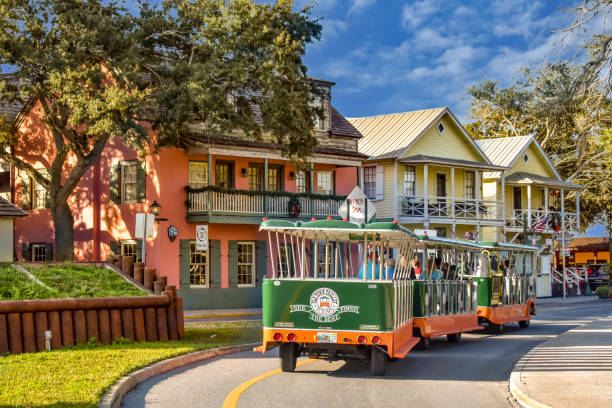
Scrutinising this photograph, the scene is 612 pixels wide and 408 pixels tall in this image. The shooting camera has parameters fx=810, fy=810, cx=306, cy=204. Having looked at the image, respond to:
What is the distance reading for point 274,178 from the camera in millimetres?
37438

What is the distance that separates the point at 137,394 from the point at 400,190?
33.1m

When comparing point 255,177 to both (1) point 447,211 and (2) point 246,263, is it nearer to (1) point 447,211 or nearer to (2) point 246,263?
(2) point 246,263

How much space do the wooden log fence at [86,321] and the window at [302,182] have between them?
797 inches

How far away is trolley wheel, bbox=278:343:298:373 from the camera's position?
1354 centimetres

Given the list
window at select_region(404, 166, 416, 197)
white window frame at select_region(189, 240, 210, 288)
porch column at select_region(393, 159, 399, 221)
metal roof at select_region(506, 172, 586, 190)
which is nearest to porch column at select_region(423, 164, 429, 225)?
window at select_region(404, 166, 416, 197)

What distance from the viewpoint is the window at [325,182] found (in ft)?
129

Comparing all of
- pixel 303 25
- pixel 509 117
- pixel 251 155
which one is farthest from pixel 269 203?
pixel 509 117

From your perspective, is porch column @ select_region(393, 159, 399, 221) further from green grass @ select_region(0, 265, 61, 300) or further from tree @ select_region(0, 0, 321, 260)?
green grass @ select_region(0, 265, 61, 300)

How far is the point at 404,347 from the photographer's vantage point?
1402cm

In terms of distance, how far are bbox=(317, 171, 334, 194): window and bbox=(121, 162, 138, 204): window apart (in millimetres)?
9572

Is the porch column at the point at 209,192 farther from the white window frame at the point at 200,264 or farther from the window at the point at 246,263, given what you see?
the window at the point at 246,263

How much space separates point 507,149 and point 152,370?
43586mm

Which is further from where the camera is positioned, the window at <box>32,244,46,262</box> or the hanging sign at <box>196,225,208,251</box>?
the window at <box>32,244,46,262</box>

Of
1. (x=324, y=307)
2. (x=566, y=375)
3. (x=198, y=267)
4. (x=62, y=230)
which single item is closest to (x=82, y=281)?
(x=324, y=307)
